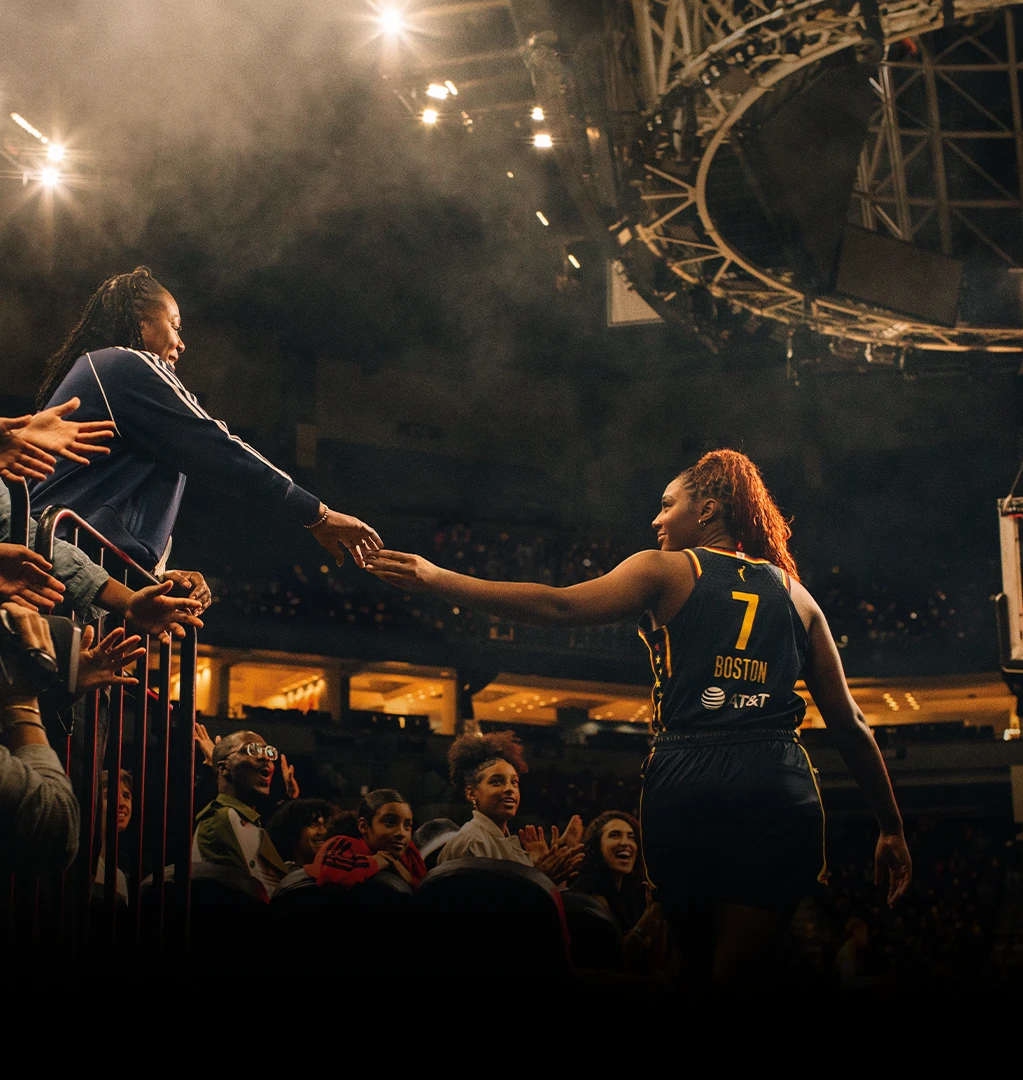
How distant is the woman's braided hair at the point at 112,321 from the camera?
9.73ft

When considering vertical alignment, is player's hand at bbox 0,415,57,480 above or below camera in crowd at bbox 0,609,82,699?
above

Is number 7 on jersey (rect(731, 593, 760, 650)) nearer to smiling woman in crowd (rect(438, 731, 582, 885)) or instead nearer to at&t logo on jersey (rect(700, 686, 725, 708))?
at&t logo on jersey (rect(700, 686, 725, 708))

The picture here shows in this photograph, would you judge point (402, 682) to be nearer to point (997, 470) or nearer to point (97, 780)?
point (997, 470)

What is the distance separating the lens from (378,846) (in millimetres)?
4934

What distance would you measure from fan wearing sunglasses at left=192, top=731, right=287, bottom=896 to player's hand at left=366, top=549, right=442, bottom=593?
1972 mm

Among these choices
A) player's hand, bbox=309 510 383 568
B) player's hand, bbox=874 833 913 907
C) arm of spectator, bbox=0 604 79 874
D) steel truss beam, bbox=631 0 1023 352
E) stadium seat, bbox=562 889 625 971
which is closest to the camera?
arm of spectator, bbox=0 604 79 874

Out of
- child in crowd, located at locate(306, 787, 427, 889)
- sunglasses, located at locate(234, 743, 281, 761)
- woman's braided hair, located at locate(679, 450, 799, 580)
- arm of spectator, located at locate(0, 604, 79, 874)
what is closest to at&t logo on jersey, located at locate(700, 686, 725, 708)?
woman's braided hair, located at locate(679, 450, 799, 580)

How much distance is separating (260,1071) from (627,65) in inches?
235

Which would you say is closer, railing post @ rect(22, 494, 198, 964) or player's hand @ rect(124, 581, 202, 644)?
railing post @ rect(22, 494, 198, 964)

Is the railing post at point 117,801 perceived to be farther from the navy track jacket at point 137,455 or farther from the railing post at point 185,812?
the navy track jacket at point 137,455

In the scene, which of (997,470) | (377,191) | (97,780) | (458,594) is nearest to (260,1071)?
(97,780)

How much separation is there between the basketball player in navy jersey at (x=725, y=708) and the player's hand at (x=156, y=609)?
435 millimetres

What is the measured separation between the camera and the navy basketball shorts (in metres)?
2.24

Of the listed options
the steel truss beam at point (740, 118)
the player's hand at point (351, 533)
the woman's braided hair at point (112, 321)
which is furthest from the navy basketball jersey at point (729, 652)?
the steel truss beam at point (740, 118)
